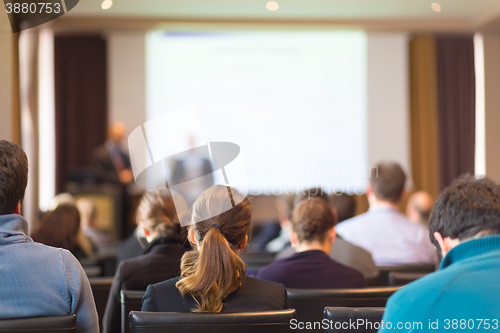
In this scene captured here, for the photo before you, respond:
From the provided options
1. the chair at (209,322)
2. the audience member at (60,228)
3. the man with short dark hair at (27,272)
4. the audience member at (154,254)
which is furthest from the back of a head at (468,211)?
the audience member at (60,228)

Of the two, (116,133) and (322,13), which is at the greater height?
(322,13)

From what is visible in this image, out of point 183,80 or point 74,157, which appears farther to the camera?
point 74,157

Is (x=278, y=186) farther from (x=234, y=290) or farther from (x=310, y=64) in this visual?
(x=234, y=290)

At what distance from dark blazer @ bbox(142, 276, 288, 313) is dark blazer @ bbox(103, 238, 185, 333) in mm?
472

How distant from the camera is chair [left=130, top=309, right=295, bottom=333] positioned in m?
1.04

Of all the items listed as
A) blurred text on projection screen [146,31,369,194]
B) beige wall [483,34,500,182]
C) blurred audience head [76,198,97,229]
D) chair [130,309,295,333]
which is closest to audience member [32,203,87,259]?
chair [130,309,295,333]

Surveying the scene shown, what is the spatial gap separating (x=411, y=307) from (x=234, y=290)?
19.3 inches

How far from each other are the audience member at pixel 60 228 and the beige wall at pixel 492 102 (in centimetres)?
240

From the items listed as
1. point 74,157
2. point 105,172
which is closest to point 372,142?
point 105,172

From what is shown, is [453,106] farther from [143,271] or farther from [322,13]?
[143,271]

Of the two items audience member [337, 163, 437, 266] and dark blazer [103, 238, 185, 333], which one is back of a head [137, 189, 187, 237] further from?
audience member [337, 163, 437, 266]

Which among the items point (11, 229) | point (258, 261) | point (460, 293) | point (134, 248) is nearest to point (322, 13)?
point (258, 261)

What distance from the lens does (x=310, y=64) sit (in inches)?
255

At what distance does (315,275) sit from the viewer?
5.78 ft
